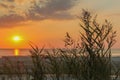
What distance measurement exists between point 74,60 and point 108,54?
0.93m

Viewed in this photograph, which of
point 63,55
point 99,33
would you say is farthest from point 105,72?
point 63,55

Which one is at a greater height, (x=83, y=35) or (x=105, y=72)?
(x=83, y=35)

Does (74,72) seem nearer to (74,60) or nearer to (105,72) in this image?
(74,60)

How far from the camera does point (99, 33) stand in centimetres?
833

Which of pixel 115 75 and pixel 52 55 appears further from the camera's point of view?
pixel 52 55

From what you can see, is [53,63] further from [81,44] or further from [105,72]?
[105,72]

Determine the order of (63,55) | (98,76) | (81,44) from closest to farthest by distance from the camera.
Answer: (98,76)
(81,44)
(63,55)

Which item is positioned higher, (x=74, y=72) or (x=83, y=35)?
(x=83, y=35)

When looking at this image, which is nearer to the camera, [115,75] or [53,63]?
[115,75]

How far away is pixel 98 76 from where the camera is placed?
8047 millimetres

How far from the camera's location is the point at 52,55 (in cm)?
988

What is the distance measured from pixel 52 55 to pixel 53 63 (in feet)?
1.31

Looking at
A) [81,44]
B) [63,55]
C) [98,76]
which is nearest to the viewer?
[98,76]

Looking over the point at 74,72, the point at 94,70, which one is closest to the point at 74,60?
the point at 74,72
